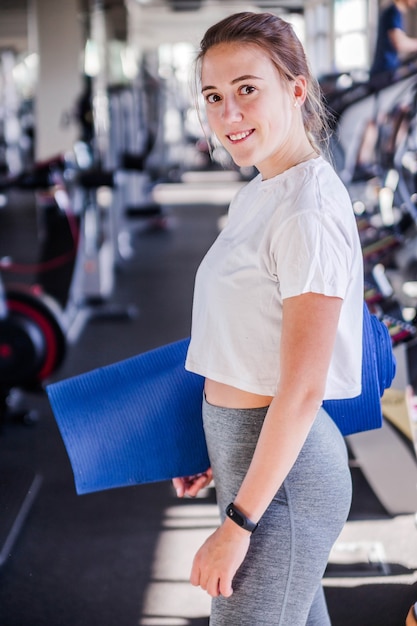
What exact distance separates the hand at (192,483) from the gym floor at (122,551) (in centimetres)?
43

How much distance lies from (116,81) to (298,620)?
7.32 m

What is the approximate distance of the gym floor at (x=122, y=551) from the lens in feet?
6.74

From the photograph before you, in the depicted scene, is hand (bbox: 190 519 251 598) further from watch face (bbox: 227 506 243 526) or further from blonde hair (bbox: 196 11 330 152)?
blonde hair (bbox: 196 11 330 152)

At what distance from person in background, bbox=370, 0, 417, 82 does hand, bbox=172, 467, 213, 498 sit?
1.26 m

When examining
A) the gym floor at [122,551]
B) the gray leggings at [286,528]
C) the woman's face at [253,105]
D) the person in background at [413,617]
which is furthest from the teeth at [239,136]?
the person in background at [413,617]

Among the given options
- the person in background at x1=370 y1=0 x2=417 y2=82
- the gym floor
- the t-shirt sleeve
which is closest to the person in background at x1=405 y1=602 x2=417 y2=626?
the gym floor

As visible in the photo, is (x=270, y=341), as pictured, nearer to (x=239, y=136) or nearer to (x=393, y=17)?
(x=239, y=136)

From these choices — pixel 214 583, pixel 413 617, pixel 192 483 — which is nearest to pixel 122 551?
pixel 413 617

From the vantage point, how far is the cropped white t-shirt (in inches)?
35.9

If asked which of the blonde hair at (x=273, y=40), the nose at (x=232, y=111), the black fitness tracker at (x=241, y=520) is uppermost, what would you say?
the blonde hair at (x=273, y=40)

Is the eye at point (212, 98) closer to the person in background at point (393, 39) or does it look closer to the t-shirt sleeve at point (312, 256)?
the t-shirt sleeve at point (312, 256)

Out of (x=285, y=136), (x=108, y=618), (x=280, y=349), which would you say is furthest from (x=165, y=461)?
(x=108, y=618)

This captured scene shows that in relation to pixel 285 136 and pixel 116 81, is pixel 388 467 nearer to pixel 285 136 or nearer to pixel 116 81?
pixel 285 136

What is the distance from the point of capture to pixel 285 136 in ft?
3.34
